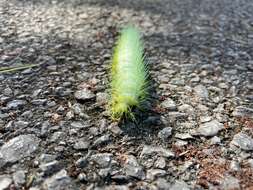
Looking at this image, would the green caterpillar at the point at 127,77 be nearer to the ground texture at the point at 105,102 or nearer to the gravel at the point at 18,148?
the ground texture at the point at 105,102

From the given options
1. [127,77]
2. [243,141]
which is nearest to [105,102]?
[127,77]

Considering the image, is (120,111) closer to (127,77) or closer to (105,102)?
(105,102)

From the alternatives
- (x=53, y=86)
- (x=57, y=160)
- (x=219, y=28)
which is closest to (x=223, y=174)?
(x=57, y=160)

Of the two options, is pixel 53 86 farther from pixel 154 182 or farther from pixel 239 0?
pixel 239 0

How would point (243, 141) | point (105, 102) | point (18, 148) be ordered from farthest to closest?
point (105, 102), point (243, 141), point (18, 148)

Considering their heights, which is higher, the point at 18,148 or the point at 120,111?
the point at 120,111

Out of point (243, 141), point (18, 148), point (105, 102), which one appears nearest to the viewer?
point (18, 148)

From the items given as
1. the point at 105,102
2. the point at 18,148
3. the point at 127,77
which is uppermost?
the point at 127,77
